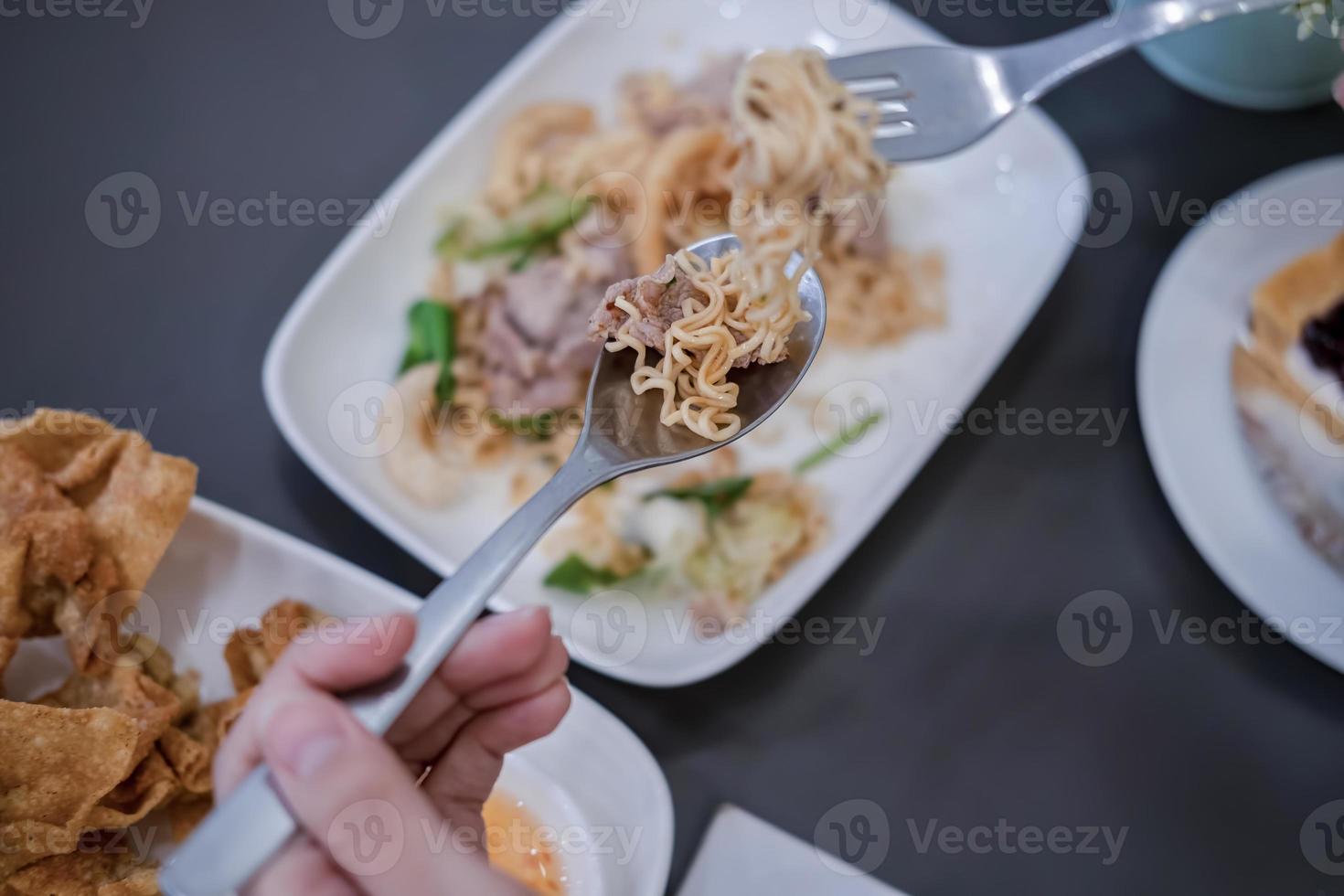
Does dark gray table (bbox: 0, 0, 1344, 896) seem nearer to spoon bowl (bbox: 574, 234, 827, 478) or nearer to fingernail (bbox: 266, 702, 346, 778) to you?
spoon bowl (bbox: 574, 234, 827, 478)

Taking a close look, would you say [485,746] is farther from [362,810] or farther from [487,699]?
[362,810]

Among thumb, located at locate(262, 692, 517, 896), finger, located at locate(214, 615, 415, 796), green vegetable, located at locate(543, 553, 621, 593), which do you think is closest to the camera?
thumb, located at locate(262, 692, 517, 896)

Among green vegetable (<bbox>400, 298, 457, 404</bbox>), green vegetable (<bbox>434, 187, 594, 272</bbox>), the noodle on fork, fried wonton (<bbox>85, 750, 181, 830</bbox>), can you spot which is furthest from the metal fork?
fried wonton (<bbox>85, 750, 181, 830</bbox>)

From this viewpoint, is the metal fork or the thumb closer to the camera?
the thumb

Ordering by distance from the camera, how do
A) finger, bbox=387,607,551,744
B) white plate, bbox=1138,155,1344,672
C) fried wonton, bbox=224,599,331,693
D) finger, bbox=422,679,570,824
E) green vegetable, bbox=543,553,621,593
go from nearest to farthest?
finger, bbox=387,607,551,744
finger, bbox=422,679,570,824
fried wonton, bbox=224,599,331,693
white plate, bbox=1138,155,1344,672
green vegetable, bbox=543,553,621,593

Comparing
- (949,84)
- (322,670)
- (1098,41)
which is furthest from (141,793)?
(1098,41)

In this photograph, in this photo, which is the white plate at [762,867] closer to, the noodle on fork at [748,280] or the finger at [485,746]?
the finger at [485,746]

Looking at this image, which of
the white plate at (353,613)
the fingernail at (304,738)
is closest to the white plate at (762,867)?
the white plate at (353,613)
